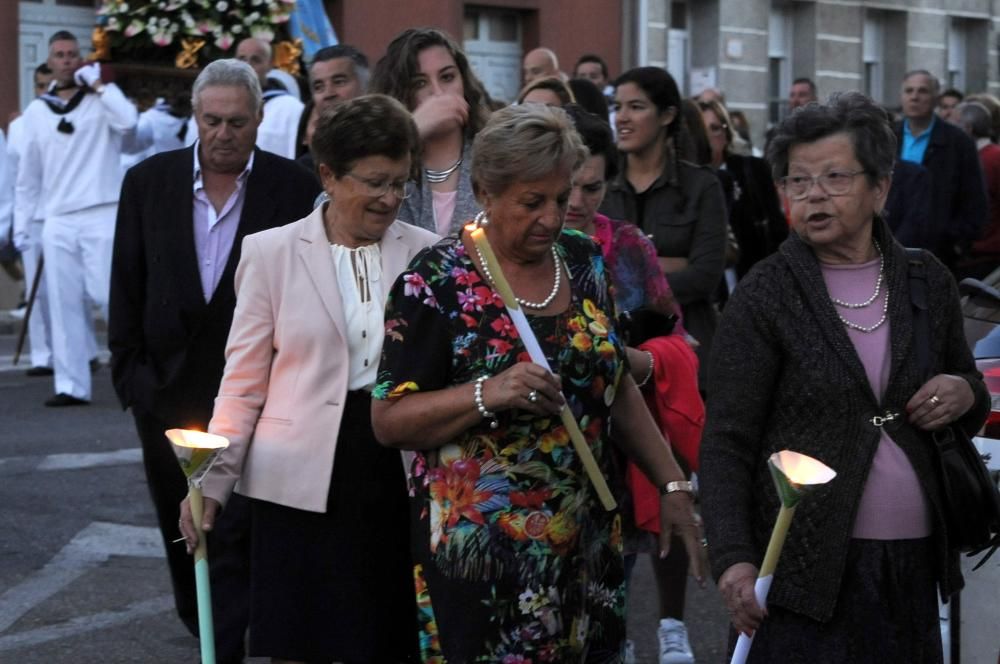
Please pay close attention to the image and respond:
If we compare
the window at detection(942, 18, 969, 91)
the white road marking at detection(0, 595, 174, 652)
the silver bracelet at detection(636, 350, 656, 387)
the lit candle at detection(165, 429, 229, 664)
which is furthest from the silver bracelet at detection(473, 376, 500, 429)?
the window at detection(942, 18, 969, 91)

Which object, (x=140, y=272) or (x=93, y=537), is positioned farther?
(x=93, y=537)

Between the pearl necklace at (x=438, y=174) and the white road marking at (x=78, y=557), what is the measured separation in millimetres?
2461

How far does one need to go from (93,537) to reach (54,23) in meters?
12.9

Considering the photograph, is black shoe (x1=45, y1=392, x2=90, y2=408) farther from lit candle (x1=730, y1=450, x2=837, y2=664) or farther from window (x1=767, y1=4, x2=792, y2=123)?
window (x1=767, y1=4, x2=792, y2=123)

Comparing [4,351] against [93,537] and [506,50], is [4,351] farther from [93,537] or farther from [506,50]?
[506,50]

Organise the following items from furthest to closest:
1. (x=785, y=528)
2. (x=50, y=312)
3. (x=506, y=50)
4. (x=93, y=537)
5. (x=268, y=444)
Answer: (x=506, y=50), (x=50, y=312), (x=93, y=537), (x=268, y=444), (x=785, y=528)

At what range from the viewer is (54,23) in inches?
782

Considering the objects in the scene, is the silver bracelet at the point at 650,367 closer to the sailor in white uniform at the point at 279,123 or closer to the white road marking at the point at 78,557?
the white road marking at the point at 78,557

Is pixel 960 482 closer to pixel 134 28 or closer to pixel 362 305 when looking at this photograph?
pixel 362 305

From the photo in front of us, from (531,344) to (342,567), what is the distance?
39.4 inches

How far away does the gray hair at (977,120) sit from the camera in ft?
43.2

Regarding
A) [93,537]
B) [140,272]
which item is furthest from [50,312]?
[140,272]

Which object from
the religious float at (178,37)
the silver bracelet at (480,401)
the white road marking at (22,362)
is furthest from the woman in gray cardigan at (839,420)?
the white road marking at (22,362)

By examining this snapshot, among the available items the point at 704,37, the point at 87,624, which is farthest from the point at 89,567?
the point at 704,37
